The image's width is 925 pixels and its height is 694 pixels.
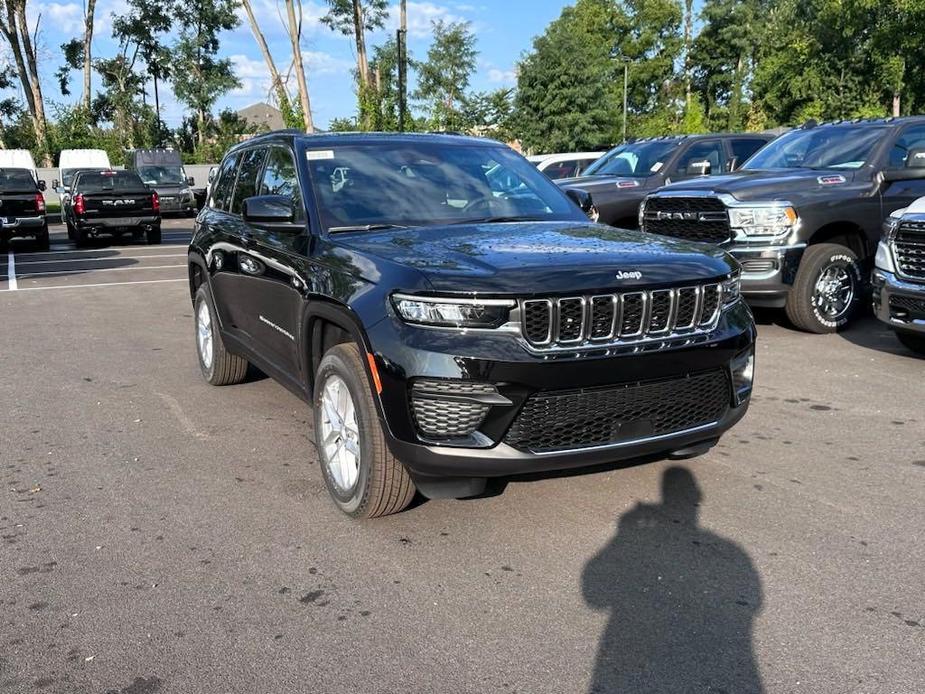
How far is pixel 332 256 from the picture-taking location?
167 inches

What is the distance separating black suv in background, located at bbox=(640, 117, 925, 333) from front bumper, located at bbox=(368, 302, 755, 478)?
4997 millimetres

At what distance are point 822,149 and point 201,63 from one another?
2061 inches

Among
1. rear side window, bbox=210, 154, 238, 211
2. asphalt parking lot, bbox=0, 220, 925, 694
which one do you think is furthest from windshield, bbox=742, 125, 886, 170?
rear side window, bbox=210, 154, 238, 211

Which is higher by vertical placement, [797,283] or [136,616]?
[797,283]

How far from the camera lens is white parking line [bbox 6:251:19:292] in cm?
1353

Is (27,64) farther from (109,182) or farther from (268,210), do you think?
(268,210)

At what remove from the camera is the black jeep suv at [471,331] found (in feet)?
11.7

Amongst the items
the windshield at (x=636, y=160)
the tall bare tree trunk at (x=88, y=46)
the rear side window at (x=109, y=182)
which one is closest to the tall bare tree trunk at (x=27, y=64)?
the tall bare tree trunk at (x=88, y=46)

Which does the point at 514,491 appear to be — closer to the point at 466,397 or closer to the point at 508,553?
the point at 508,553

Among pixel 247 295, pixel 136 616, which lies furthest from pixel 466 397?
pixel 247 295

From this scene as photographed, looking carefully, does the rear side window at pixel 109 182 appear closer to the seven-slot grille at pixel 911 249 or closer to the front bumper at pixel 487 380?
the seven-slot grille at pixel 911 249

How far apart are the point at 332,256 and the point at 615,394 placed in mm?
1493

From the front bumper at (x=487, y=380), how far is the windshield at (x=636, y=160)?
927cm

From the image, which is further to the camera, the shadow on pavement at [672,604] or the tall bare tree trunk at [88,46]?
the tall bare tree trunk at [88,46]
